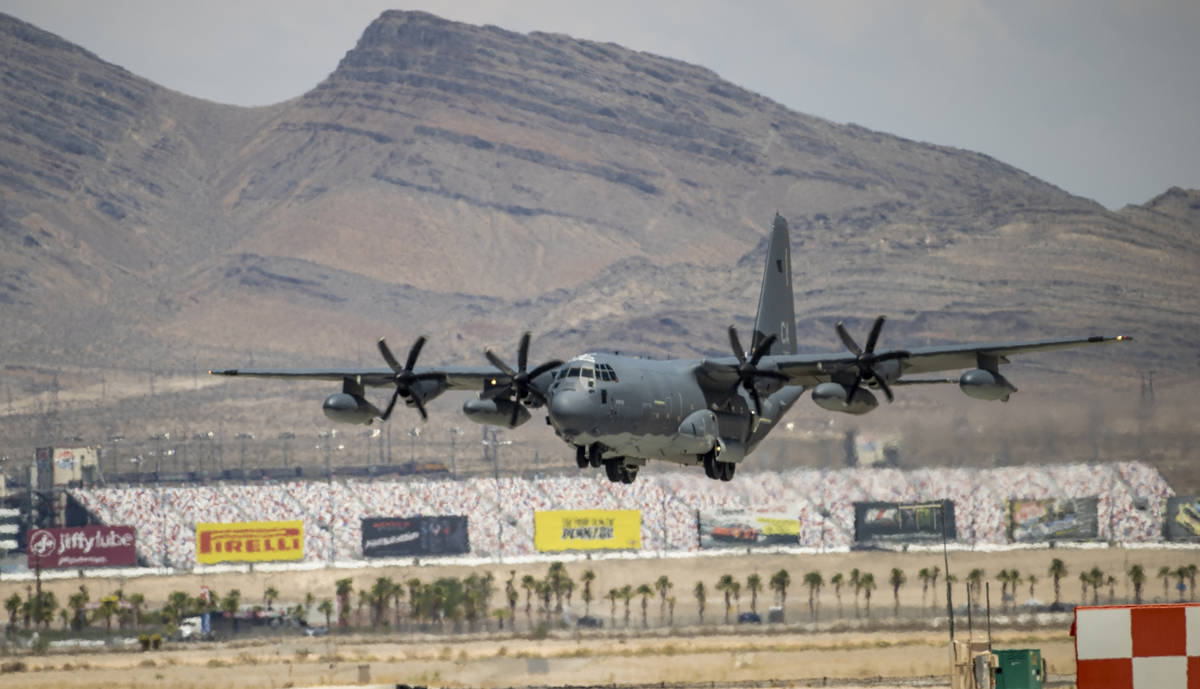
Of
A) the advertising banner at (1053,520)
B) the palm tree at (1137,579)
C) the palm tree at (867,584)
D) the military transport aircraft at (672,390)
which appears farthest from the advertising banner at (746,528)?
the military transport aircraft at (672,390)

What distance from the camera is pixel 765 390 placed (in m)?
54.5

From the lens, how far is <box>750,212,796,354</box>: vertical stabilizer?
2483 inches

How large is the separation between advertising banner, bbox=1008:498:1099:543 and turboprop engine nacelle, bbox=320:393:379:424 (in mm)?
63337

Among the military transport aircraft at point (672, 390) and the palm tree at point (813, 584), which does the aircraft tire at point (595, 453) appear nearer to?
the military transport aircraft at point (672, 390)

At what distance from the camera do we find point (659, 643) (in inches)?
3083

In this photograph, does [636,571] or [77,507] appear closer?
[636,571]

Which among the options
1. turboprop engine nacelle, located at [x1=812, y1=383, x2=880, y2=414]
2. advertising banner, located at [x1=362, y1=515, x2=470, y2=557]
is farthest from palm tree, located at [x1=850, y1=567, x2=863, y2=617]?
turboprop engine nacelle, located at [x1=812, y1=383, x2=880, y2=414]

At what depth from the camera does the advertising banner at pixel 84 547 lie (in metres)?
120

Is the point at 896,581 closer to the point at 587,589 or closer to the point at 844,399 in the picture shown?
the point at 587,589

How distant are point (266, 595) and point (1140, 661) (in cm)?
9468

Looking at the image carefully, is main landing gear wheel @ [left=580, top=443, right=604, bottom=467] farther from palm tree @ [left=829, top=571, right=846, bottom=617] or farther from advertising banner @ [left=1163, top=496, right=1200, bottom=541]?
advertising banner @ [left=1163, top=496, right=1200, bottom=541]

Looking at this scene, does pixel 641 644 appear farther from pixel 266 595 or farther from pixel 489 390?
pixel 266 595

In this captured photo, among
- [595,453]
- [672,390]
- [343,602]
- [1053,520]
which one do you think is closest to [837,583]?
[1053,520]

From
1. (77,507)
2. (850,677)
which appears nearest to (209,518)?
(77,507)
